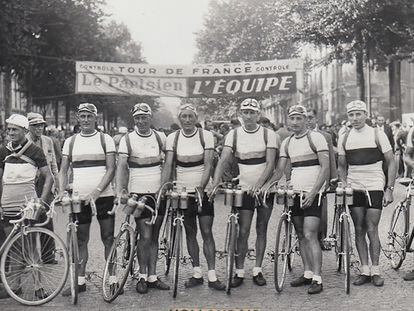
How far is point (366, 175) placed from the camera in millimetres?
7418

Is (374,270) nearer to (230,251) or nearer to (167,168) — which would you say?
(230,251)

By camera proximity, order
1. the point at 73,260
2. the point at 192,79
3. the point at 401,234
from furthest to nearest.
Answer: the point at 192,79 → the point at 401,234 → the point at 73,260

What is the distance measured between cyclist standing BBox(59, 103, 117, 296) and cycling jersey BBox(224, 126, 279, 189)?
139 cm

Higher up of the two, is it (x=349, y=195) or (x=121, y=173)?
(x=121, y=173)

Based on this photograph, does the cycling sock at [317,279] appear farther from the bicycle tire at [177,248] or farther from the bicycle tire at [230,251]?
the bicycle tire at [177,248]

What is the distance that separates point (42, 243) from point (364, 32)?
24965mm

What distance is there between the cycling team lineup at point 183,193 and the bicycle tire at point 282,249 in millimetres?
12

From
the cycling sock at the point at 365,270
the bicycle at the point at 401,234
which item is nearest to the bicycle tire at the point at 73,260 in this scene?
the cycling sock at the point at 365,270

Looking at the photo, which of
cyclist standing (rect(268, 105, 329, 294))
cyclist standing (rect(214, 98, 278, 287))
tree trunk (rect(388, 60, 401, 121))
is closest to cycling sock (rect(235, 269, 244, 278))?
cyclist standing (rect(214, 98, 278, 287))

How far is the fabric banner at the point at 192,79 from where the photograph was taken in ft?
57.9

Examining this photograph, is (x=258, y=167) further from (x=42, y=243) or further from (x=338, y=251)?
(x=42, y=243)

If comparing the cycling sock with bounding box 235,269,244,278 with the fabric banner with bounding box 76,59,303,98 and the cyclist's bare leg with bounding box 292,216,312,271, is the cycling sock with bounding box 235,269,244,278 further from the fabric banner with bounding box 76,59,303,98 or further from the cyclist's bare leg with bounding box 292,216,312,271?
the fabric banner with bounding box 76,59,303,98

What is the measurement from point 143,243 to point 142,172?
0.79 meters

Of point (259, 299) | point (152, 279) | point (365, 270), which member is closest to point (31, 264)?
point (152, 279)
